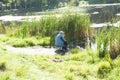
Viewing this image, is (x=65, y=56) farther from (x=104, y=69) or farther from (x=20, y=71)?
(x=20, y=71)

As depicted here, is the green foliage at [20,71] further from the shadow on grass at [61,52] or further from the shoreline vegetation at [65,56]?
the shadow on grass at [61,52]

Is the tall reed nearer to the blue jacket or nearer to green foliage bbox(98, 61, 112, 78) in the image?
the blue jacket

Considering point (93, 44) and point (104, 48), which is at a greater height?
point (104, 48)

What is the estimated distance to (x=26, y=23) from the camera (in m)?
A: 18.5

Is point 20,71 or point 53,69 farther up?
point 20,71

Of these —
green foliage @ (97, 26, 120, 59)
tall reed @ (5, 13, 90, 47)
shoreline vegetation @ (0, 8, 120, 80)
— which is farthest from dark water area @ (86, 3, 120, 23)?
green foliage @ (97, 26, 120, 59)

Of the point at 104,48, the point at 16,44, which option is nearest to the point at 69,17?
the point at 16,44

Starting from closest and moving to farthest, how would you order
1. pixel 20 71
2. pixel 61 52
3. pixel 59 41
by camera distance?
pixel 20 71 → pixel 61 52 → pixel 59 41

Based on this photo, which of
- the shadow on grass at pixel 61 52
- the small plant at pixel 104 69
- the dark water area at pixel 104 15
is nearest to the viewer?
the small plant at pixel 104 69

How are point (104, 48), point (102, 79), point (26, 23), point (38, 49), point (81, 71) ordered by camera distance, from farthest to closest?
point (26, 23)
point (38, 49)
point (104, 48)
point (81, 71)
point (102, 79)

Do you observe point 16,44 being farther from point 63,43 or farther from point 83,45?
point 83,45

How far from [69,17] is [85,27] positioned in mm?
1101

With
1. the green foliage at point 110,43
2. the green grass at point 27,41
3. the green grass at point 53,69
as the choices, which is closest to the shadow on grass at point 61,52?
the green grass at point 27,41

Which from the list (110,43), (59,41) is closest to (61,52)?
(59,41)
